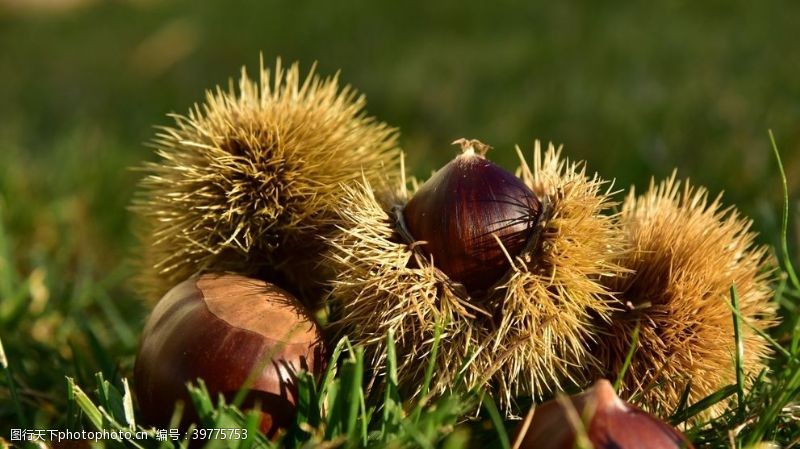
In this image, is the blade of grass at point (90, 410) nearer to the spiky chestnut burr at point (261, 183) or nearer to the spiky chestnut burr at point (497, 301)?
the spiky chestnut burr at point (261, 183)

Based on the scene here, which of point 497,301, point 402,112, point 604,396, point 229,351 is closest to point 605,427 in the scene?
point 604,396

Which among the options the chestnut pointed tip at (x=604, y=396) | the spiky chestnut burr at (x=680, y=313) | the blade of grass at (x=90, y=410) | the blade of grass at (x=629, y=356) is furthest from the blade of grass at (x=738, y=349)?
the blade of grass at (x=90, y=410)

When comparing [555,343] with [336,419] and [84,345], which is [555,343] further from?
[84,345]

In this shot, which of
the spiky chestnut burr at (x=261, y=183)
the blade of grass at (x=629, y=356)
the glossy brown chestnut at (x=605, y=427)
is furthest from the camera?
the spiky chestnut burr at (x=261, y=183)

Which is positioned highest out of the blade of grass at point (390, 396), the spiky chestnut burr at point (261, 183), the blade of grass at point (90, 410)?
the spiky chestnut burr at point (261, 183)

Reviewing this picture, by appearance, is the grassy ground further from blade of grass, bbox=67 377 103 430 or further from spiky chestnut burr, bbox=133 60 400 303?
spiky chestnut burr, bbox=133 60 400 303

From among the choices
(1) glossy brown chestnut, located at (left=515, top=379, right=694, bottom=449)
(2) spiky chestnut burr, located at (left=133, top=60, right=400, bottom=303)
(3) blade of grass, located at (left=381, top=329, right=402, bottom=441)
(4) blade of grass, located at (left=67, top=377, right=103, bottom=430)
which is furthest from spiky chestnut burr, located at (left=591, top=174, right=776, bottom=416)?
(4) blade of grass, located at (left=67, top=377, right=103, bottom=430)
